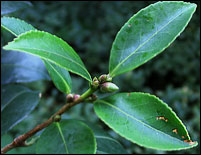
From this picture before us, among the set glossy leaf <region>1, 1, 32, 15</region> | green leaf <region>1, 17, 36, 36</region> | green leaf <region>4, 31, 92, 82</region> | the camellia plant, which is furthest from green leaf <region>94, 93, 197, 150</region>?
glossy leaf <region>1, 1, 32, 15</region>

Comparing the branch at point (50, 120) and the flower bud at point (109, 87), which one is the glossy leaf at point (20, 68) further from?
the flower bud at point (109, 87)

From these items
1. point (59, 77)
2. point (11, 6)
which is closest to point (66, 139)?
point (59, 77)

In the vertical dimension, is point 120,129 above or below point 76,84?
above

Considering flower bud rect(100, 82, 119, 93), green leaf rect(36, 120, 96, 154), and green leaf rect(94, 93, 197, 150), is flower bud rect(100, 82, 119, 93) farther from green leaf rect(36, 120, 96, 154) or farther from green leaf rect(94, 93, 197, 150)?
green leaf rect(36, 120, 96, 154)

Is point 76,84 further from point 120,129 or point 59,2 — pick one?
point 120,129

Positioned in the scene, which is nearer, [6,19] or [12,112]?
[6,19]

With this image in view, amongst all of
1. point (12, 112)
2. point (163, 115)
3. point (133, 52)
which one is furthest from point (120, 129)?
point (12, 112)

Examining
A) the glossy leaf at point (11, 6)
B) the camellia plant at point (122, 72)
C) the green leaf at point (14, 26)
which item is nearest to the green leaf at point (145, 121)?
the camellia plant at point (122, 72)
